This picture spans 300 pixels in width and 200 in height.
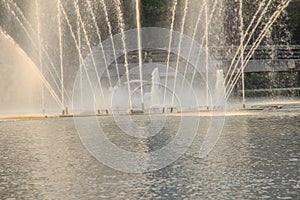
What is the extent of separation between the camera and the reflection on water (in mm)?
9656

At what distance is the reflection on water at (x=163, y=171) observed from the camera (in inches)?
380

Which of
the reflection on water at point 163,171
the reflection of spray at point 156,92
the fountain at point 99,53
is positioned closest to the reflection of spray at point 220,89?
the fountain at point 99,53

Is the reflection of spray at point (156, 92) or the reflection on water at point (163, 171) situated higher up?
the reflection of spray at point (156, 92)

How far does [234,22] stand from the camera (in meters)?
58.4

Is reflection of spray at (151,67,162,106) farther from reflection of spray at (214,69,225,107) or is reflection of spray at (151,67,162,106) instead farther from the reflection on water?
the reflection on water

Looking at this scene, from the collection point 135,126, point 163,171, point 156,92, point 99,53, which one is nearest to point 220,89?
point 156,92

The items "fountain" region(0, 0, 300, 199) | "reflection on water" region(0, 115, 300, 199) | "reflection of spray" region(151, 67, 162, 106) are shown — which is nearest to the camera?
"reflection on water" region(0, 115, 300, 199)

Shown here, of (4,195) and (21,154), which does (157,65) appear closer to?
(21,154)

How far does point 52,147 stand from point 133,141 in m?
2.02

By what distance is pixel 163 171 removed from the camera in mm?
11484

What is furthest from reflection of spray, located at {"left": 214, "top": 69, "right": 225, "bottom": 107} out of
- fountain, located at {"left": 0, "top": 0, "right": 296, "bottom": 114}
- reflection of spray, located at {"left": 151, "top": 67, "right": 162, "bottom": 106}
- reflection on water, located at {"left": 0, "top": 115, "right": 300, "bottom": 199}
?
reflection on water, located at {"left": 0, "top": 115, "right": 300, "bottom": 199}

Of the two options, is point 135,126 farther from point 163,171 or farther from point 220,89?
point 220,89

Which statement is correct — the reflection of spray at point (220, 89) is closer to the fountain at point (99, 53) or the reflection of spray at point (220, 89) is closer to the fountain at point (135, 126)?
the fountain at point (135, 126)

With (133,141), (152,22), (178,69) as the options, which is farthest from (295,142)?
(152,22)
